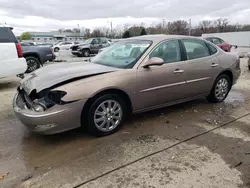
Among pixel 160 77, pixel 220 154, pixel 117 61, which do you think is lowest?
pixel 220 154

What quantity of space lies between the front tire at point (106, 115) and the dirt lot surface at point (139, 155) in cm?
13

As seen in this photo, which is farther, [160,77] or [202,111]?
[202,111]

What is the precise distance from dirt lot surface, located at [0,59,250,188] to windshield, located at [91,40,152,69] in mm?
1071

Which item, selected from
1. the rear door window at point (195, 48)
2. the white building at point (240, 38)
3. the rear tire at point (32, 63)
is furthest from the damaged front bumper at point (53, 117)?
the white building at point (240, 38)

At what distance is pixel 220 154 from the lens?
2.94m

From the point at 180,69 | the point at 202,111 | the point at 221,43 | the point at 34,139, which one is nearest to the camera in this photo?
the point at 34,139

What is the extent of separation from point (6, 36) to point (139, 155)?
213 inches

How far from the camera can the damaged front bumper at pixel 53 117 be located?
287 centimetres

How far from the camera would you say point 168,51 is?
4.00 meters

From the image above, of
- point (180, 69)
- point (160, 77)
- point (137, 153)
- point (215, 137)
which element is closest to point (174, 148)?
point (137, 153)

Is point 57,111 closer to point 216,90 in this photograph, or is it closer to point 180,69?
point 180,69

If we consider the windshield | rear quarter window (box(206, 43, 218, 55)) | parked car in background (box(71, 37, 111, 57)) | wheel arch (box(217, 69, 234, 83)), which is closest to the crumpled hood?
the windshield

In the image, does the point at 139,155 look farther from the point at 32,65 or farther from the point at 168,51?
the point at 32,65

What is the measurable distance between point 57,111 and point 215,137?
236 cm
